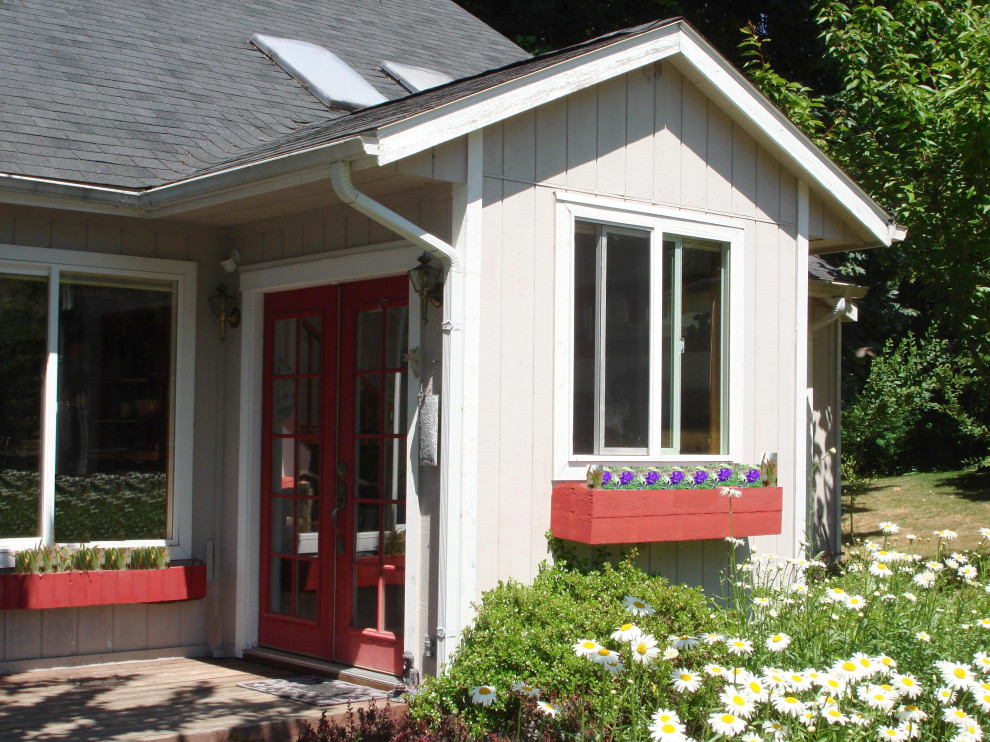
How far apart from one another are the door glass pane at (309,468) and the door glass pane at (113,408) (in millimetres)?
932

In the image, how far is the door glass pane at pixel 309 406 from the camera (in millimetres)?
6914

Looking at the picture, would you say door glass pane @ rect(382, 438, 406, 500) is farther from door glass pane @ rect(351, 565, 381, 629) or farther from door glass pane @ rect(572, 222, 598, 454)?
door glass pane @ rect(572, 222, 598, 454)

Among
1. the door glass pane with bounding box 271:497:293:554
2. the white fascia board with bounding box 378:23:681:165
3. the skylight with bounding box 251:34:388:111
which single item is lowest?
the door glass pane with bounding box 271:497:293:554

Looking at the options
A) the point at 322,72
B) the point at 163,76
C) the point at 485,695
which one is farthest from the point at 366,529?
the point at 322,72

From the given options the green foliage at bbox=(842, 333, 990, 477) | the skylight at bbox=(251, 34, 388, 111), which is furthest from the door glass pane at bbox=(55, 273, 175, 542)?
the green foliage at bbox=(842, 333, 990, 477)

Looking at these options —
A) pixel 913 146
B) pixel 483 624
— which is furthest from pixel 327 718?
pixel 913 146

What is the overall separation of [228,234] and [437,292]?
220 cm

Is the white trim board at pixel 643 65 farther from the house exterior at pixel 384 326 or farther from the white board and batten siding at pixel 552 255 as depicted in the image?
the white board and batten siding at pixel 552 255

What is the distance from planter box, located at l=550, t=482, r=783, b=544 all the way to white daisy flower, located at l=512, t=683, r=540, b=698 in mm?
1120

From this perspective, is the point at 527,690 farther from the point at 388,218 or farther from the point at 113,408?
the point at 113,408

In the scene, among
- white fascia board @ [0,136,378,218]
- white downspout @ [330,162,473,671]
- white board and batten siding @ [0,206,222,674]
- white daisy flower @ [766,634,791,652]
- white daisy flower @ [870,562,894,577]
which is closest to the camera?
white daisy flower @ [766,634,791,652]

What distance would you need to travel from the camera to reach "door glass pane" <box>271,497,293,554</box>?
7035 mm

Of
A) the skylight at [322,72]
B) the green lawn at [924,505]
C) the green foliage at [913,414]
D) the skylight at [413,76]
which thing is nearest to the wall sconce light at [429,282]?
the skylight at [322,72]

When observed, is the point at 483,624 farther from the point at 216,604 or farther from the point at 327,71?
the point at 327,71
